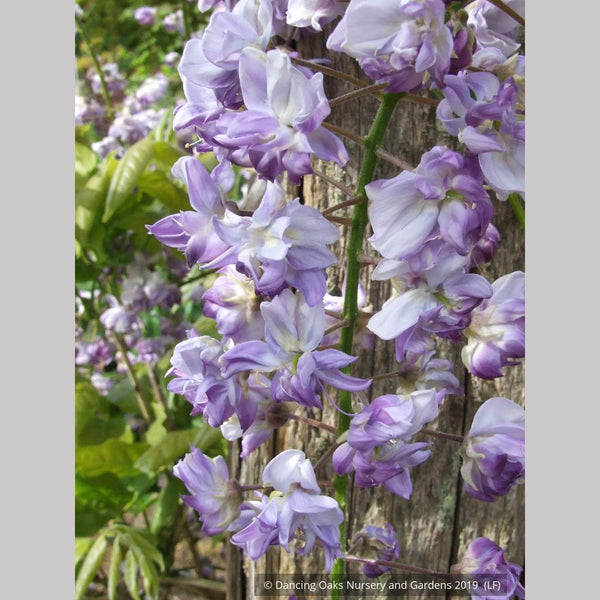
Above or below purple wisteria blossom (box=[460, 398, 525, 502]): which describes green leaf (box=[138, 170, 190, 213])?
above

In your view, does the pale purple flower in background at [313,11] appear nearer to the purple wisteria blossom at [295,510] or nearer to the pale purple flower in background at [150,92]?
the purple wisteria blossom at [295,510]

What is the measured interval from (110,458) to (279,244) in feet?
3.21

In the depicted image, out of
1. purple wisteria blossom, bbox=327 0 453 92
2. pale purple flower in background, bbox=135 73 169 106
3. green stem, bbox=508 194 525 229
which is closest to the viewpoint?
purple wisteria blossom, bbox=327 0 453 92

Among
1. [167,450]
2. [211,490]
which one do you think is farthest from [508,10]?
[167,450]

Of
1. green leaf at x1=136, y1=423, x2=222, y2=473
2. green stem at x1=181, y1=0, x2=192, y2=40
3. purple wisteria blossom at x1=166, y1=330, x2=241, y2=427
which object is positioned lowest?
green leaf at x1=136, y1=423, x2=222, y2=473

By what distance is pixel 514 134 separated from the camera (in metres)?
0.70

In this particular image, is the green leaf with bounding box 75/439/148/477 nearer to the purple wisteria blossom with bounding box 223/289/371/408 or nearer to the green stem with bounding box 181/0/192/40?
the purple wisteria blossom with bounding box 223/289/371/408

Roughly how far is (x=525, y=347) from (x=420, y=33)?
0.99 feet

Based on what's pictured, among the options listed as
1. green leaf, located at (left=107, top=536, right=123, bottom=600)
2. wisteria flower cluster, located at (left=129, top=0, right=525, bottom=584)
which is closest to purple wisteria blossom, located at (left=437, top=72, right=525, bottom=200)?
wisteria flower cluster, located at (left=129, top=0, right=525, bottom=584)

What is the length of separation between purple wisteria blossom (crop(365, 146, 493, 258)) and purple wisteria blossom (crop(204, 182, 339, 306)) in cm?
5

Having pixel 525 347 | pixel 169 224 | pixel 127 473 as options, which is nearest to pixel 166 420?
pixel 127 473

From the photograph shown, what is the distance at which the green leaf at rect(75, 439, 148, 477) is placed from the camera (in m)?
1.48

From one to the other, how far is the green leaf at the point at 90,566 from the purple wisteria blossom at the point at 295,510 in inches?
25.0

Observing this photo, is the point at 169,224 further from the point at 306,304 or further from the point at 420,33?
the point at 420,33
